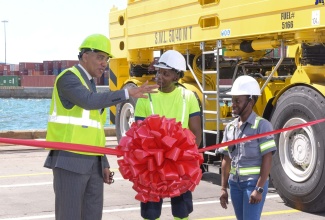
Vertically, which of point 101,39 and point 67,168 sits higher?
point 101,39

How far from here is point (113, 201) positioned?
28.7 feet

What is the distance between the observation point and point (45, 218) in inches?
302

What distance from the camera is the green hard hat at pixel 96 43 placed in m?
4.86

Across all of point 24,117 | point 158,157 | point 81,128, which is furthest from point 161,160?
point 24,117

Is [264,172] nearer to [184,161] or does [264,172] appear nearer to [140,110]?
[184,161]

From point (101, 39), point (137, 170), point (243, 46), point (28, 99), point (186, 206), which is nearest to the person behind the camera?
point (137, 170)

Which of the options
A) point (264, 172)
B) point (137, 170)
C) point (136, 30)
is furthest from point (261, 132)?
point (136, 30)

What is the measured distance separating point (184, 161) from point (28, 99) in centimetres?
9390

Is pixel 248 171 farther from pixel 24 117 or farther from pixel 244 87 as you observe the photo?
pixel 24 117

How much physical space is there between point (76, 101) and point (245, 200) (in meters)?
1.41

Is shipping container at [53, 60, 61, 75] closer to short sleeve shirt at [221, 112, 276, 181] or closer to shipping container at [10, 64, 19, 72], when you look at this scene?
shipping container at [10, 64, 19, 72]

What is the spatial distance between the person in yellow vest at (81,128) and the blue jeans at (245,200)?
0.98 meters

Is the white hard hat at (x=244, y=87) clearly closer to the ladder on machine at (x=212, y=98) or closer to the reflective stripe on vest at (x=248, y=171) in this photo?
the reflective stripe on vest at (x=248, y=171)

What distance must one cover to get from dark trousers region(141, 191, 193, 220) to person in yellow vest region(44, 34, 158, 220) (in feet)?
1.54
